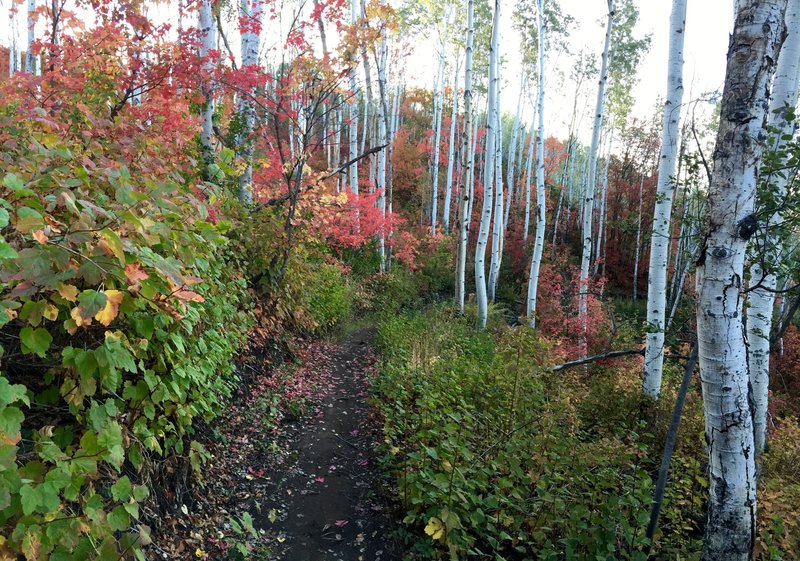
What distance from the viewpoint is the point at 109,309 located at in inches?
65.6

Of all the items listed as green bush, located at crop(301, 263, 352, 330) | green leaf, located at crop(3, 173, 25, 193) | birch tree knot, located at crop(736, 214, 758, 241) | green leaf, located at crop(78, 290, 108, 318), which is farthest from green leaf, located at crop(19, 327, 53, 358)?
green bush, located at crop(301, 263, 352, 330)

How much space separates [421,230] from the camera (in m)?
20.4

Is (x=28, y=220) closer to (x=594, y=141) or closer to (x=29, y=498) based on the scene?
(x=29, y=498)

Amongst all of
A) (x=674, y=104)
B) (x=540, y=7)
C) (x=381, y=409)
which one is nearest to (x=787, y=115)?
(x=674, y=104)

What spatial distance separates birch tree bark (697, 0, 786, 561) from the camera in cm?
229

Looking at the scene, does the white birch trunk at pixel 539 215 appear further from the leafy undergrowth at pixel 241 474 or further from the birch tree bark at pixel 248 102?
the birch tree bark at pixel 248 102

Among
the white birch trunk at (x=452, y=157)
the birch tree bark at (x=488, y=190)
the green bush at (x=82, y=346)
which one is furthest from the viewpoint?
the white birch trunk at (x=452, y=157)

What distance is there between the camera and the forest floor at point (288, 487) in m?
3.08

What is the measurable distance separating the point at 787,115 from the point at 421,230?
58.3 ft

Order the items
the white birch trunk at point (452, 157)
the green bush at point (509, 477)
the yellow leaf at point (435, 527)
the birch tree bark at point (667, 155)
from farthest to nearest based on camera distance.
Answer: the white birch trunk at point (452, 157) → the birch tree bark at point (667, 155) → the green bush at point (509, 477) → the yellow leaf at point (435, 527)

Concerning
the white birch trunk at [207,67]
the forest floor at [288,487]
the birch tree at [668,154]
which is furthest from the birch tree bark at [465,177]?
the forest floor at [288,487]

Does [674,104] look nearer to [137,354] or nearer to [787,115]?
[787,115]

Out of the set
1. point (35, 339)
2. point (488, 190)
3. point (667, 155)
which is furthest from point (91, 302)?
point (488, 190)

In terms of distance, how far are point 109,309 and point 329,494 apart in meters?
2.93
